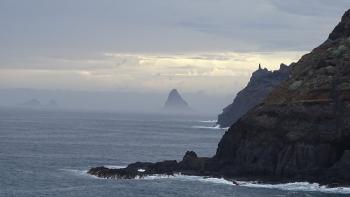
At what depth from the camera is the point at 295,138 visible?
110 m

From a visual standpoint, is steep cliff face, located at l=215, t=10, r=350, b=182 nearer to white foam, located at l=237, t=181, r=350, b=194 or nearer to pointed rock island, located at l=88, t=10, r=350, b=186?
pointed rock island, located at l=88, t=10, r=350, b=186

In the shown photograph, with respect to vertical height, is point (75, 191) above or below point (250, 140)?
below

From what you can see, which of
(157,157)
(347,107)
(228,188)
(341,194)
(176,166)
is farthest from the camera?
(157,157)

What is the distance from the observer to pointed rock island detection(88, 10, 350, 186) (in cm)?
10831

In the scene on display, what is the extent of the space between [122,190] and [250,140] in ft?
89.7

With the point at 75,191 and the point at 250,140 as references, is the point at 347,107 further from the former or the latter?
the point at 75,191

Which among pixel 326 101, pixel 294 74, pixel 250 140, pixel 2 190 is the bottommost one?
pixel 2 190

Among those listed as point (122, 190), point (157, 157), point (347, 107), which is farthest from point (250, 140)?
point (157, 157)

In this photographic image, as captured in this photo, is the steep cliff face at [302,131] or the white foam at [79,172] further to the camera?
the white foam at [79,172]

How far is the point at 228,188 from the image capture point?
4087 inches

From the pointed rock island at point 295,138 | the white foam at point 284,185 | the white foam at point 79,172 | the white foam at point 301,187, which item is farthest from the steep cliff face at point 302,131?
the white foam at point 79,172

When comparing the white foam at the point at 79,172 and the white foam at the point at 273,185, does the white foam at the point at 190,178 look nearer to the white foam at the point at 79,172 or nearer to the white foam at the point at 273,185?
the white foam at the point at 273,185

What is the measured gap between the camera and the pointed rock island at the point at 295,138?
355 feet

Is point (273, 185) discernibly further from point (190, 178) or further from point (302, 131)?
point (190, 178)
